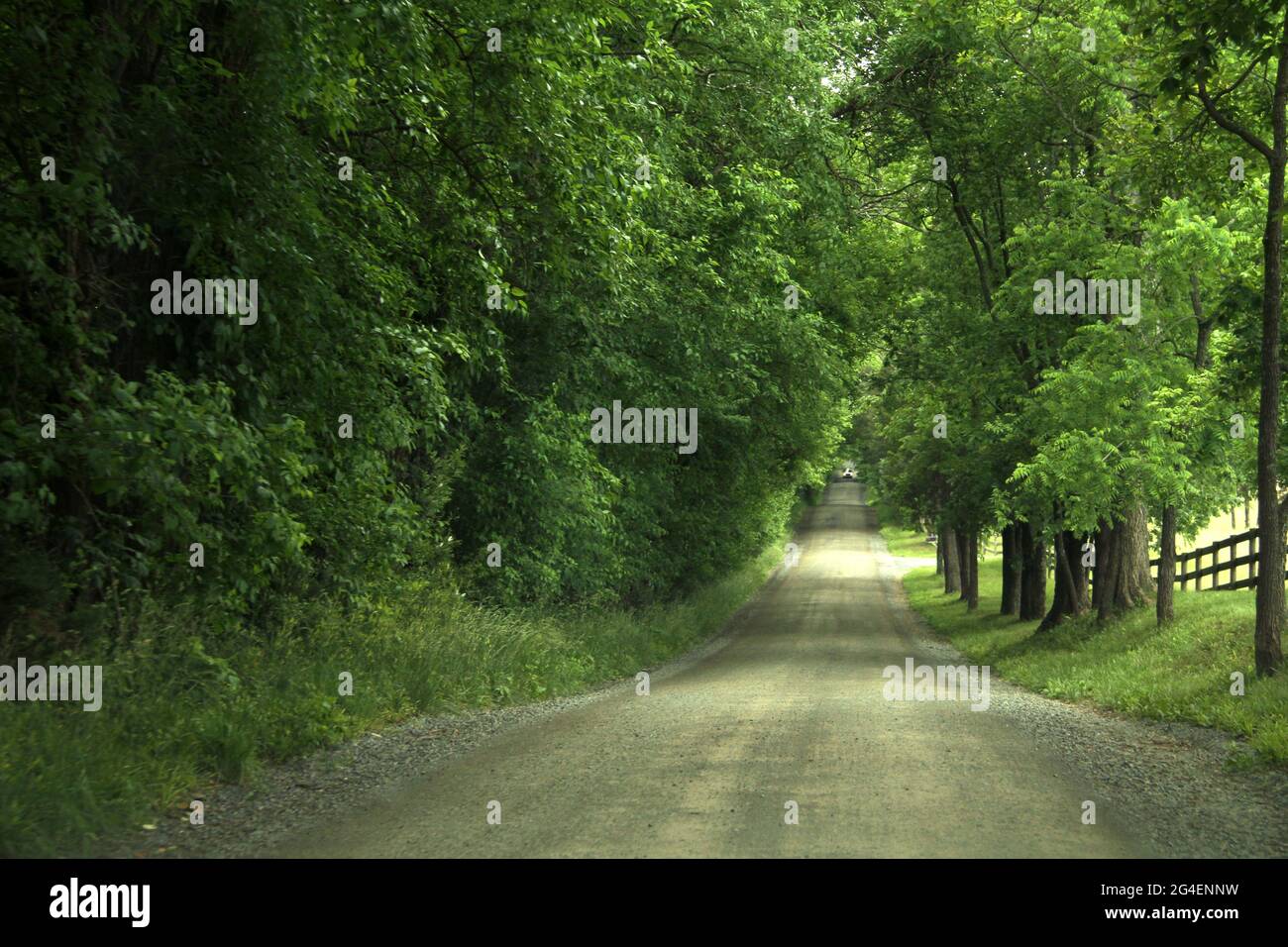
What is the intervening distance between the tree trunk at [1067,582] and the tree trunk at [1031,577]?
2.60m

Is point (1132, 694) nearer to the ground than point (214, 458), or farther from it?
nearer to the ground

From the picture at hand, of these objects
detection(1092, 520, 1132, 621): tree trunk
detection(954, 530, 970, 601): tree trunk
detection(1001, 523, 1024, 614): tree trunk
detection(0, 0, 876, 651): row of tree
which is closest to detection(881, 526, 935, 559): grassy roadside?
detection(954, 530, 970, 601): tree trunk

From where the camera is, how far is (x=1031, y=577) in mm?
30266

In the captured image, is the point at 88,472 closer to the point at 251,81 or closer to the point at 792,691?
the point at 251,81

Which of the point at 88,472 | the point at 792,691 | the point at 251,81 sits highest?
the point at 251,81

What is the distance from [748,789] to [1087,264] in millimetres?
14820

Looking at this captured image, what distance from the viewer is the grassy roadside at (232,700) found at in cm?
717

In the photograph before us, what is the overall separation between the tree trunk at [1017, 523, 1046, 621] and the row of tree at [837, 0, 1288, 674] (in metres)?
0.09

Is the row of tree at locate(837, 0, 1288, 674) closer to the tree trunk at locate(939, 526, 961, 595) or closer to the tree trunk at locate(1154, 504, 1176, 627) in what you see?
the tree trunk at locate(1154, 504, 1176, 627)

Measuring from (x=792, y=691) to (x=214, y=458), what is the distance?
33.3 feet

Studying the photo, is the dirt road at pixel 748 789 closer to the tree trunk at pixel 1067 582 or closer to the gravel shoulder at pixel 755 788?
the gravel shoulder at pixel 755 788

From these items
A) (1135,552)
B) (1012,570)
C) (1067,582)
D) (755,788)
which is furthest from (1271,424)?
(1012,570)

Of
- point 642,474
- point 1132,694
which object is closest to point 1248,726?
point 1132,694

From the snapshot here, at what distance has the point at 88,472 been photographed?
8.45 meters
